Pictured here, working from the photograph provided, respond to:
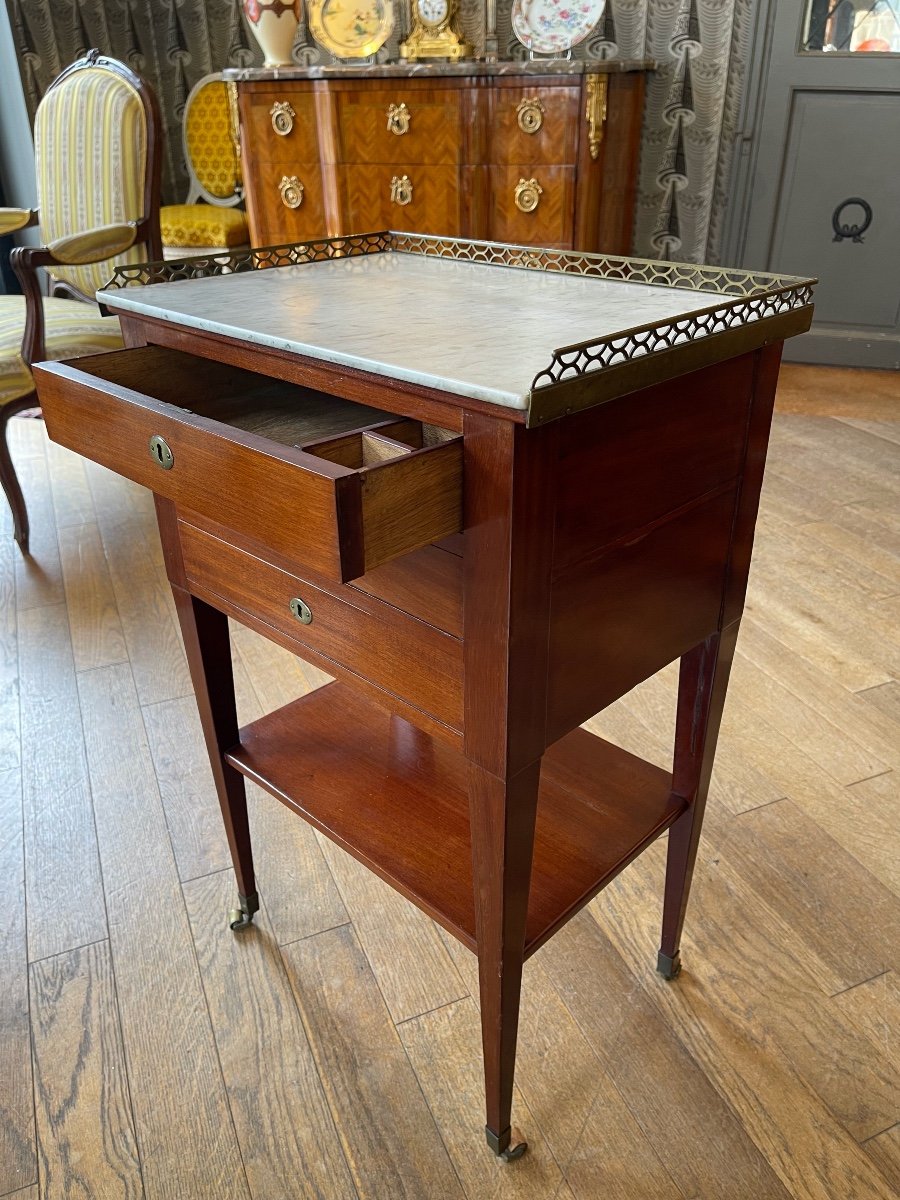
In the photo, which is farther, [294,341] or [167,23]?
[167,23]

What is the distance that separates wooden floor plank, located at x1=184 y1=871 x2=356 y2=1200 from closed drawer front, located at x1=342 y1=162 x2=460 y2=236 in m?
2.62

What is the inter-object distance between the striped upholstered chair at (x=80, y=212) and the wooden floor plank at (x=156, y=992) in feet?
3.33

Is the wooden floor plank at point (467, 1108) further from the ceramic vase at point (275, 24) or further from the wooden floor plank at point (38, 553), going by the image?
the ceramic vase at point (275, 24)

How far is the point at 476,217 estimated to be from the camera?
3.28 meters

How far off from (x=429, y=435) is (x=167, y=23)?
4131 mm

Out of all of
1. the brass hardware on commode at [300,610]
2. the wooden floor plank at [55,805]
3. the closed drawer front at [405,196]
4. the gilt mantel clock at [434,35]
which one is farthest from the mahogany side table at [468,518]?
the gilt mantel clock at [434,35]

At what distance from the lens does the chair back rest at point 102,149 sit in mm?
2494

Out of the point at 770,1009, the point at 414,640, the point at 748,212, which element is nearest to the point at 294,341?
the point at 414,640

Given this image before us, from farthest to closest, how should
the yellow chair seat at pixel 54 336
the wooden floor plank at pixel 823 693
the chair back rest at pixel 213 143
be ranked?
the chair back rest at pixel 213 143, the yellow chair seat at pixel 54 336, the wooden floor plank at pixel 823 693

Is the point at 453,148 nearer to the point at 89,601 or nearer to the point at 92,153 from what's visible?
the point at 92,153

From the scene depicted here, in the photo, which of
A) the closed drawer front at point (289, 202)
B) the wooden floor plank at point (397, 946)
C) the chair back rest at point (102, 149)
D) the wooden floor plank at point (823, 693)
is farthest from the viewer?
the closed drawer front at point (289, 202)

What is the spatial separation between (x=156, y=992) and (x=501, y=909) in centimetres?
64

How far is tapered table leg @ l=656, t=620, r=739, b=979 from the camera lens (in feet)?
3.65

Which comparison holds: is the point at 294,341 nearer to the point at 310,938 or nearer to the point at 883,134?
the point at 310,938
